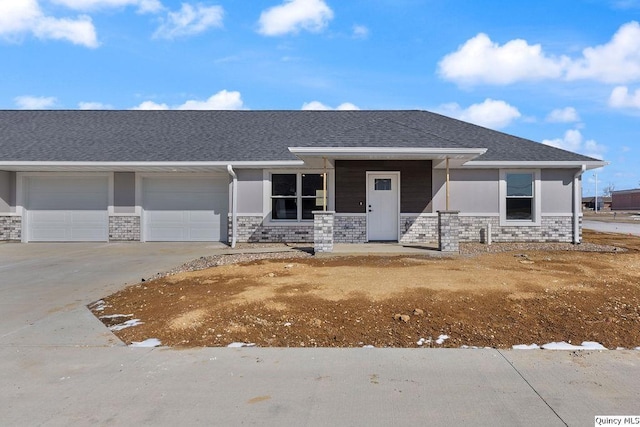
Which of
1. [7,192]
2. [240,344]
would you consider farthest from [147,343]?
[7,192]

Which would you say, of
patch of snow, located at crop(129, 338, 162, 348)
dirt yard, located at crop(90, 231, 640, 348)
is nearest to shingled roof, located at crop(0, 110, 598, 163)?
dirt yard, located at crop(90, 231, 640, 348)

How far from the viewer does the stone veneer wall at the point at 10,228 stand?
14953mm

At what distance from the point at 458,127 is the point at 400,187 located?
4370 millimetres

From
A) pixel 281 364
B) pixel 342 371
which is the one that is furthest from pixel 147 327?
pixel 342 371

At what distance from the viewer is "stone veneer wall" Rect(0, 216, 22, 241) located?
49.1 ft

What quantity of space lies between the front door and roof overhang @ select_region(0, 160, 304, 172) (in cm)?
266

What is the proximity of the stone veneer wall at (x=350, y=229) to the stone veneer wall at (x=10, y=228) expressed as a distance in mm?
11951

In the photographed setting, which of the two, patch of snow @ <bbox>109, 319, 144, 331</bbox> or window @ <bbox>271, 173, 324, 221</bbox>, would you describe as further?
window @ <bbox>271, 173, 324, 221</bbox>

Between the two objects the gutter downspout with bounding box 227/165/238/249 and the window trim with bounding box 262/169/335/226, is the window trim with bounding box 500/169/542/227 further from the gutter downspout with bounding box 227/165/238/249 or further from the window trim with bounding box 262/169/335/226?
the gutter downspout with bounding box 227/165/238/249

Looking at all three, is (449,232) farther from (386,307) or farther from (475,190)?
(386,307)

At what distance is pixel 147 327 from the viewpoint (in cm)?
513

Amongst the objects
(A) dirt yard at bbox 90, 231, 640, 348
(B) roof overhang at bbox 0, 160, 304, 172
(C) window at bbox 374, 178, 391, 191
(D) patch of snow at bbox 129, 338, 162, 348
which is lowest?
(D) patch of snow at bbox 129, 338, 162, 348

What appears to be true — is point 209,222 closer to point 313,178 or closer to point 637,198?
point 313,178

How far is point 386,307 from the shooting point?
18.5 feet
